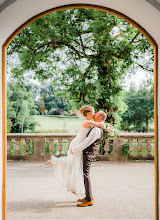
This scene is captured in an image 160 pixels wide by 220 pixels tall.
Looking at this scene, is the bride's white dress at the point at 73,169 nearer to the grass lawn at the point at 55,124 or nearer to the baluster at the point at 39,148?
the baluster at the point at 39,148

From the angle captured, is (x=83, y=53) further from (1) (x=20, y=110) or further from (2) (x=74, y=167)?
(2) (x=74, y=167)

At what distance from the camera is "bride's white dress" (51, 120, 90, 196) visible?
3.87 metres

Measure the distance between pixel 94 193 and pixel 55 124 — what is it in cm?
432

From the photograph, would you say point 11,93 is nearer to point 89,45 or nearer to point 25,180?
point 89,45

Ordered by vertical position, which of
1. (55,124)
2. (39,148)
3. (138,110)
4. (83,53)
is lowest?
(39,148)

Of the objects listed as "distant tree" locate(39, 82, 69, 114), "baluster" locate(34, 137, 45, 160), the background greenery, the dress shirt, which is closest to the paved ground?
"baluster" locate(34, 137, 45, 160)

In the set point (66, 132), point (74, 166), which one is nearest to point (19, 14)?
point (74, 166)

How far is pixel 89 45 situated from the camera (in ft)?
25.7

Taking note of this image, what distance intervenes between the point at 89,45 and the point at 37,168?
152 inches

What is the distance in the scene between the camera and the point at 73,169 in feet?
12.9

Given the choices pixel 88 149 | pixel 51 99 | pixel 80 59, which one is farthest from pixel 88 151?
pixel 51 99

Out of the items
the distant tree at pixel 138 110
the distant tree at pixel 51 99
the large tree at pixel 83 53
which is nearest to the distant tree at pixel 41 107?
the distant tree at pixel 51 99

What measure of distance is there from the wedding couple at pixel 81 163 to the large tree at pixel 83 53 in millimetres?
3521

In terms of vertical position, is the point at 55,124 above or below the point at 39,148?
above
